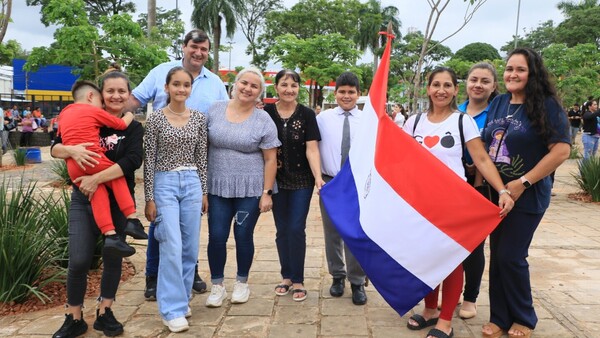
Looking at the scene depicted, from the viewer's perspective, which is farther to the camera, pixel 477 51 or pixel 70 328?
pixel 477 51

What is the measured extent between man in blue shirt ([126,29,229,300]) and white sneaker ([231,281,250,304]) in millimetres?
655

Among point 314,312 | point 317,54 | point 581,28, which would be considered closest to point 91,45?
point 314,312

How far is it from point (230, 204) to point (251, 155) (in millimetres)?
412

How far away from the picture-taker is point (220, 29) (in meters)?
41.0

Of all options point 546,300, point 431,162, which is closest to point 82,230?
point 431,162

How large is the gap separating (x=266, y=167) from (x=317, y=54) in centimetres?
2358

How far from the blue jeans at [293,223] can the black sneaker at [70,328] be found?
1.57 metres

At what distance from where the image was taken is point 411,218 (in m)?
3.16

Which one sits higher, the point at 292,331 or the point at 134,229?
the point at 134,229

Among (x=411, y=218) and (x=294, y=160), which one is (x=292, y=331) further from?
(x=294, y=160)

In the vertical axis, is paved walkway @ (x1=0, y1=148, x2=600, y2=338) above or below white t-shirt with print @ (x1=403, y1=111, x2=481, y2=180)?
below

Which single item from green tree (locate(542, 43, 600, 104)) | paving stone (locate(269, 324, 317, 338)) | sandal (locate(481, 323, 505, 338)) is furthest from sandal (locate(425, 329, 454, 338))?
green tree (locate(542, 43, 600, 104))

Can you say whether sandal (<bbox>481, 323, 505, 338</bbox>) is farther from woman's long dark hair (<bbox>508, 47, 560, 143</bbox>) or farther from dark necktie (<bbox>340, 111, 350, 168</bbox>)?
dark necktie (<bbox>340, 111, 350, 168</bbox>)

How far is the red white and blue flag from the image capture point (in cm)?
313
